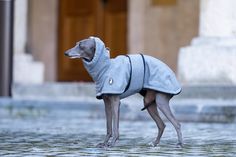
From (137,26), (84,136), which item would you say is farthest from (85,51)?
(137,26)

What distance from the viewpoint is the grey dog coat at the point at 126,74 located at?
4887mm

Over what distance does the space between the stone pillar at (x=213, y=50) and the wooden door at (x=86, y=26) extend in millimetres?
3180

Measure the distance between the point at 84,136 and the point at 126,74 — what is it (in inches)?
59.7

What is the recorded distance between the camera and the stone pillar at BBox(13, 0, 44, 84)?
11.8m

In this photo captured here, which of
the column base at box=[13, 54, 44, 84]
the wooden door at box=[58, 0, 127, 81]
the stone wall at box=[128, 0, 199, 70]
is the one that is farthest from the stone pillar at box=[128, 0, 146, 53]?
the column base at box=[13, 54, 44, 84]

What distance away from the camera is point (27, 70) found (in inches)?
469

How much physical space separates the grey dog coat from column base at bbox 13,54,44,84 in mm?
6654

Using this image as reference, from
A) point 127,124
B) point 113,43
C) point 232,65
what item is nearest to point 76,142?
point 127,124

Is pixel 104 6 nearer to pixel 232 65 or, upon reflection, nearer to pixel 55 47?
pixel 55 47

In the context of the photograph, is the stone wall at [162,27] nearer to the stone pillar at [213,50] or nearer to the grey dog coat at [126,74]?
the stone pillar at [213,50]

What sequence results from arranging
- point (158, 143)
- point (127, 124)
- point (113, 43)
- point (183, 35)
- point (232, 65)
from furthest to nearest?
point (113, 43) < point (183, 35) < point (232, 65) < point (127, 124) < point (158, 143)

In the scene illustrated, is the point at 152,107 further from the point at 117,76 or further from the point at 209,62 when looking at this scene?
the point at 209,62

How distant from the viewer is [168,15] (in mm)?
12359

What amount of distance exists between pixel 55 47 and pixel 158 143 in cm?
820
